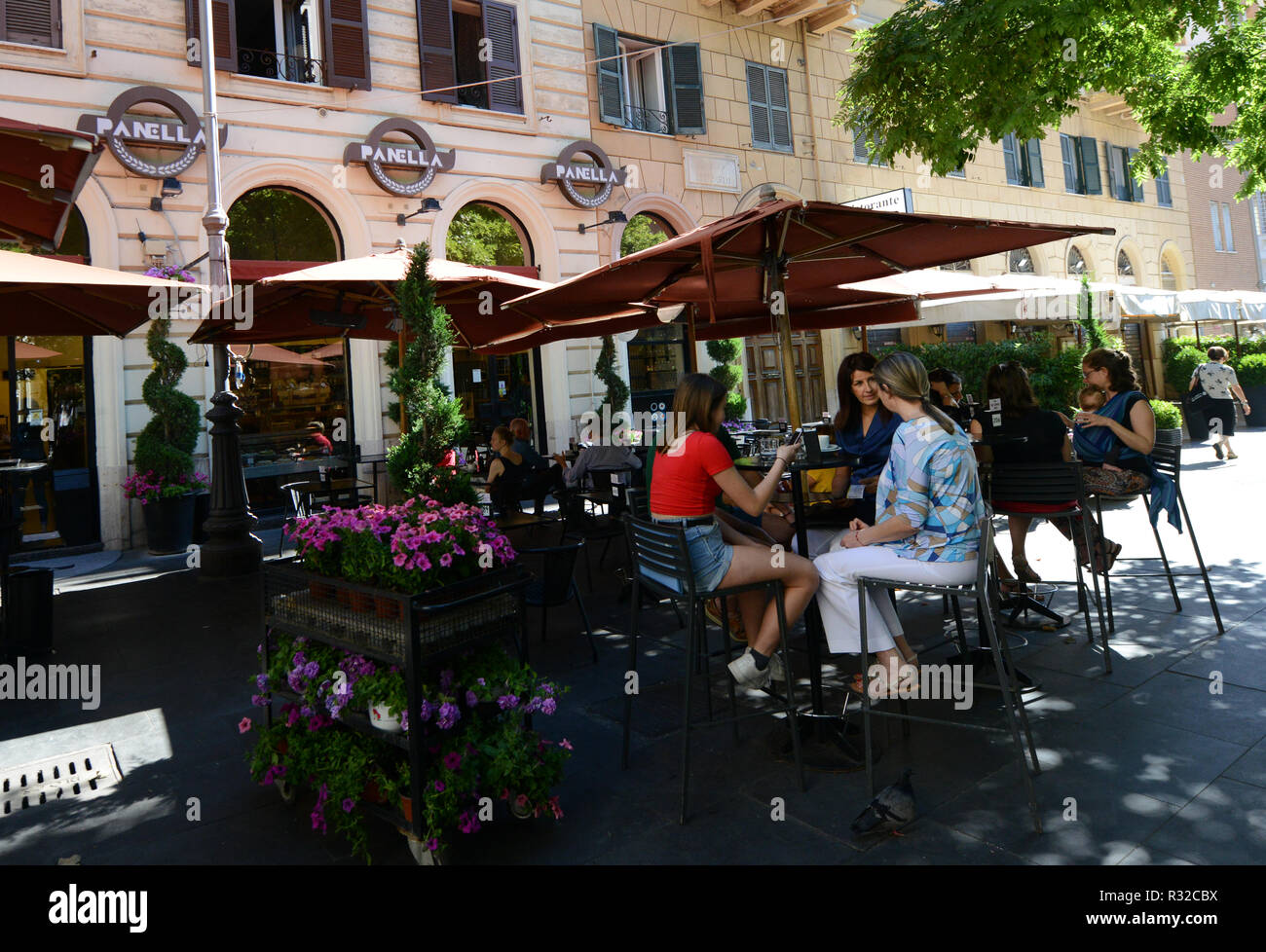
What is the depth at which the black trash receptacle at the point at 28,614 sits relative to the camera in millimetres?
5418

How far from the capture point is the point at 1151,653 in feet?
14.9

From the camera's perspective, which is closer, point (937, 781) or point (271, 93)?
point (937, 781)

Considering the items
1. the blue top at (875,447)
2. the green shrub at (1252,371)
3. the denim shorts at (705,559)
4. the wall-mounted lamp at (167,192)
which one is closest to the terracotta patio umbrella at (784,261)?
the blue top at (875,447)

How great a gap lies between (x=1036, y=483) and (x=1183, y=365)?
58.5 feet

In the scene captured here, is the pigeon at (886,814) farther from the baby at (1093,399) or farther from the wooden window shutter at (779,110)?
the wooden window shutter at (779,110)

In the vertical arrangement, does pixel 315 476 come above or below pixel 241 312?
below

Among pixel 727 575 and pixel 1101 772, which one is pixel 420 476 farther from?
pixel 1101 772

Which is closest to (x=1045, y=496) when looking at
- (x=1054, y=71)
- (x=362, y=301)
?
(x=1054, y=71)

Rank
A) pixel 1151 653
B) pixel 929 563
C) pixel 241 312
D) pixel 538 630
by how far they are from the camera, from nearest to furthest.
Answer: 1. pixel 929 563
2. pixel 1151 653
3. pixel 538 630
4. pixel 241 312

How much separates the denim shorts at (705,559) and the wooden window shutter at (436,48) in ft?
36.0

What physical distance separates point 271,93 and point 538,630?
30.4 ft
